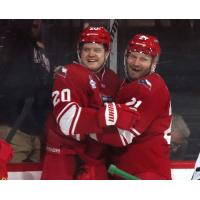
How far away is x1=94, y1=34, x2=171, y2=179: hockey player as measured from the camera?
222 cm

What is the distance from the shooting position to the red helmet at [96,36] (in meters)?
2.23

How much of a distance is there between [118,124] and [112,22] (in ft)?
1.34

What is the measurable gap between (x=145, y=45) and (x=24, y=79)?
49 cm

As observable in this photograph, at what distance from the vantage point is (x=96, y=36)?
87.9 inches

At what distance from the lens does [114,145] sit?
89.9 inches

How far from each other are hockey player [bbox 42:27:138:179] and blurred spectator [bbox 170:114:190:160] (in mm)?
317

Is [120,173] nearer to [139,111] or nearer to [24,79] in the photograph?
[139,111]

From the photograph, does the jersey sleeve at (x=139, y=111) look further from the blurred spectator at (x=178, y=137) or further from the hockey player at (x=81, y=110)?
the blurred spectator at (x=178, y=137)

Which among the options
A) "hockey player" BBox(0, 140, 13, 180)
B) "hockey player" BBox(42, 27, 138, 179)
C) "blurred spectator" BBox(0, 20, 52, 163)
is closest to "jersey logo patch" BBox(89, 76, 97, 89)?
"hockey player" BBox(42, 27, 138, 179)

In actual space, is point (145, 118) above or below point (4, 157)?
above

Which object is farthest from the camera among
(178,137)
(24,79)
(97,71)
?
(178,137)

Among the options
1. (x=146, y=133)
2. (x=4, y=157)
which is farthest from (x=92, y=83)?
(x=4, y=157)

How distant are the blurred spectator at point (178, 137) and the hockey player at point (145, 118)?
133mm
